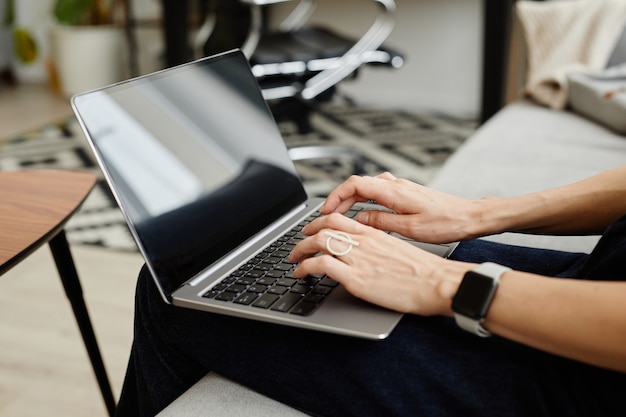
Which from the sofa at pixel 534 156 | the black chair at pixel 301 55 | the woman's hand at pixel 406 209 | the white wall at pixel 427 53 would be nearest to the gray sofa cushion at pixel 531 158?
the sofa at pixel 534 156

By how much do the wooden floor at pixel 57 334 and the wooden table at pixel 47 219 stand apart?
0.28m

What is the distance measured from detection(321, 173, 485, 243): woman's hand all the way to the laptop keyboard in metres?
0.10

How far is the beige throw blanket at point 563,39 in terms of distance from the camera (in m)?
1.89

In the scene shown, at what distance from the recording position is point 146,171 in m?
0.75

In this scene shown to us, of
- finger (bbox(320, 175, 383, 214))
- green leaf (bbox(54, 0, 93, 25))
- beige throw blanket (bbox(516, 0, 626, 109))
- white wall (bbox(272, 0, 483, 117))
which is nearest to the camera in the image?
finger (bbox(320, 175, 383, 214))

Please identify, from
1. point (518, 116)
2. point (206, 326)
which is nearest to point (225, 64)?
point (206, 326)

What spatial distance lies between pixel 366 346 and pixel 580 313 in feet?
0.62

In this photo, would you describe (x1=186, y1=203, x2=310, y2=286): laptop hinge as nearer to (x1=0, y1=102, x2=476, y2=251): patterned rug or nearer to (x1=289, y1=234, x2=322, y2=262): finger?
(x1=289, y1=234, x2=322, y2=262): finger

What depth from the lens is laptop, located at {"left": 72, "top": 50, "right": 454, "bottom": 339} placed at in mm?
669

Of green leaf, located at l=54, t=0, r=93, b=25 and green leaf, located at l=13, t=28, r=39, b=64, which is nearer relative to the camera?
green leaf, located at l=54, t=0, r=93, b=25

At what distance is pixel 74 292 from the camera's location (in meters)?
1.06

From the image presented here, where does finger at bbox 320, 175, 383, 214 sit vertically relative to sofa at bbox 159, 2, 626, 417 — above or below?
above

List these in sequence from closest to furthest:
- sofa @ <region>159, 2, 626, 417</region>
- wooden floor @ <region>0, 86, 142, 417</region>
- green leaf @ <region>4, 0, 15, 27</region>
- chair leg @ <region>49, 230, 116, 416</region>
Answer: chair leg @ <region>49, 230, 116, 416</region> → sofa @ <region>159, 2, 626, 417</region> → wooden floor @ <region>0, 86, 142, 417</region> → green leaf @ <region>4, 0, 15, 27</region>

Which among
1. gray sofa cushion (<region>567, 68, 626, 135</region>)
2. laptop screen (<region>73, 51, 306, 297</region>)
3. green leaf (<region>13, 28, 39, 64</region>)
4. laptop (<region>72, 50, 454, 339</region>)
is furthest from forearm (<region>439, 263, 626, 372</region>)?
green leaf (<region>13, 28, 39, 64</region>)
